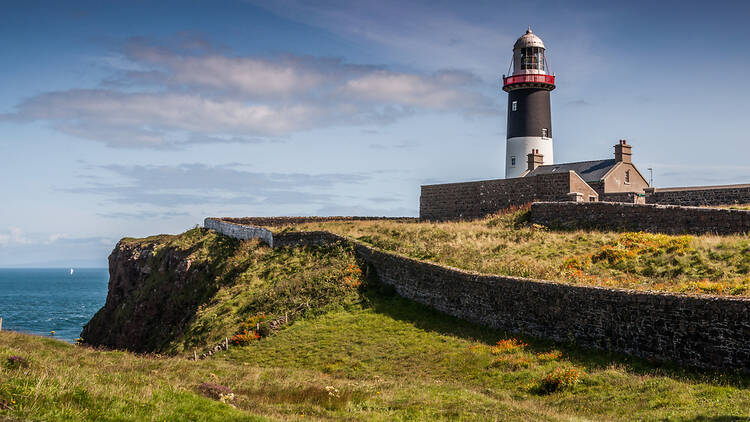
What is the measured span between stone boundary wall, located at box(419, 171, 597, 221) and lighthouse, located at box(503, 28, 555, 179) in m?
12.8

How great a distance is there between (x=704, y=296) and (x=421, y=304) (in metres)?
13.7

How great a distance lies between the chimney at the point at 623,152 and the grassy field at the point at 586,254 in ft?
49.6

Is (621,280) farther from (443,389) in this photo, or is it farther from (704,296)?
(443,389)

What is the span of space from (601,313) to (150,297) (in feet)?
122

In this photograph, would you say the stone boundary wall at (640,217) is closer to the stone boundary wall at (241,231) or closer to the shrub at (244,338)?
the shrub at (244,338)

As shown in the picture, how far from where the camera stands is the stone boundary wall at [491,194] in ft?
129

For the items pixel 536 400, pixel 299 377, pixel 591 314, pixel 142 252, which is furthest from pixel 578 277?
pixel 142 252

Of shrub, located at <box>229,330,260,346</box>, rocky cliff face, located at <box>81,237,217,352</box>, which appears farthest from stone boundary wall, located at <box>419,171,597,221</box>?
shrub, located at <box>229,330,260,346</box>

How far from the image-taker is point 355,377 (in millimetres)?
21969

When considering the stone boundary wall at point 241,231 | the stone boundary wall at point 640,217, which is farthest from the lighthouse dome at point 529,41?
the stone boundary wall at point 241,231

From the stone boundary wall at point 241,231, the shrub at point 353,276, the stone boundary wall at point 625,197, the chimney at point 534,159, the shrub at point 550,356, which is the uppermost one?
the chimney at point 534,159

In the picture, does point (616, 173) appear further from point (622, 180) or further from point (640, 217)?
point (640, 217)

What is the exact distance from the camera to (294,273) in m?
37.1

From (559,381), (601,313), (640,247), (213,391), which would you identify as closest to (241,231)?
(640,247)
